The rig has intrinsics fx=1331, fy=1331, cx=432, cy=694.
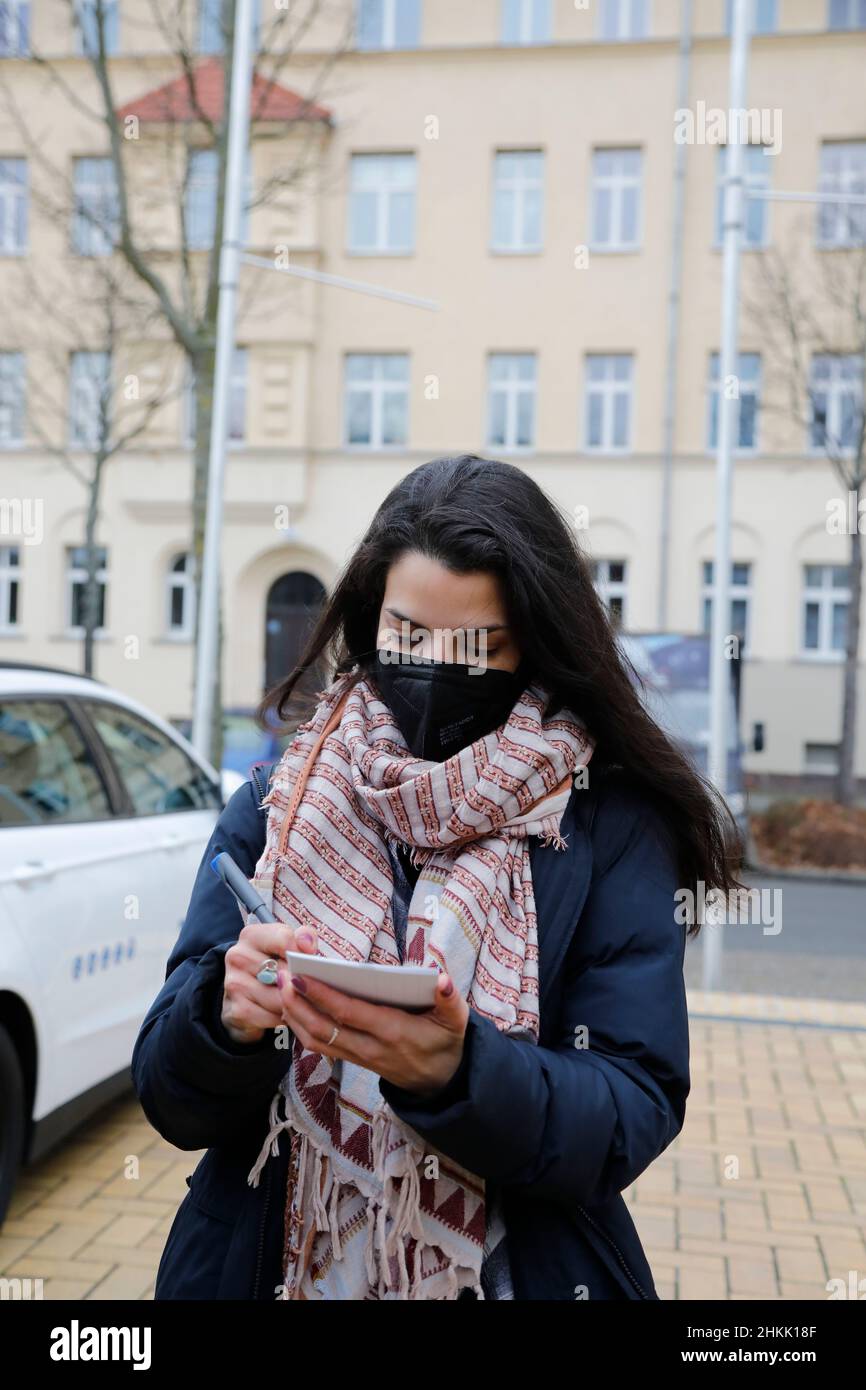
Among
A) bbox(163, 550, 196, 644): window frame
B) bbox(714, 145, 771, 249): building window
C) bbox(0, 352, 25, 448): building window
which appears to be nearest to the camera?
bbox(714, 145, 771, 249): building window

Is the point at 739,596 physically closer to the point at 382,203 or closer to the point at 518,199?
the point at 518,199

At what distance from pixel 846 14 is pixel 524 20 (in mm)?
5146

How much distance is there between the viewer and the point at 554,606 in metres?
1.73

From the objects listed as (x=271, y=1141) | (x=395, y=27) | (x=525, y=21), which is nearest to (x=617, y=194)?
(x=525, y=21)

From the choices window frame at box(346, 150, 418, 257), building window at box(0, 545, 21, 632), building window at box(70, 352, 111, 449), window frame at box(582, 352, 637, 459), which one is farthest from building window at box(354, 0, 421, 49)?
building window at box(0, 545, 21, 632)

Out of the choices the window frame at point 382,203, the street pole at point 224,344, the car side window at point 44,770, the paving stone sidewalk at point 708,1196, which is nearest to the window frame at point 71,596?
the window frame at point 382,203

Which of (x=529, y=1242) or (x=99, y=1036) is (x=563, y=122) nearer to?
(x=99, y=1036)

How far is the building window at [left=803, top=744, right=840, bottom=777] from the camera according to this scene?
21917 millimetres

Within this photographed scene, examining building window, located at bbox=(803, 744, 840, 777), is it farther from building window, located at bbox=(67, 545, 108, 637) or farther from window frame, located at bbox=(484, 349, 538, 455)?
building window, located at bbox=(67, 545, 108, 637)

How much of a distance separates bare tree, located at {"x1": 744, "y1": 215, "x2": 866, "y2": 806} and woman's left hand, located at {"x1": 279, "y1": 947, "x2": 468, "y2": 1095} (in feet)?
53.2

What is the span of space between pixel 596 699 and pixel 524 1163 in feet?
2.01

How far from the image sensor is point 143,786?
5070 mm

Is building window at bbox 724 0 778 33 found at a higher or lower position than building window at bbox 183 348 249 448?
higher

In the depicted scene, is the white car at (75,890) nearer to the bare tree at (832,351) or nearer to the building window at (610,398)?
the bare tree at (832,351)
